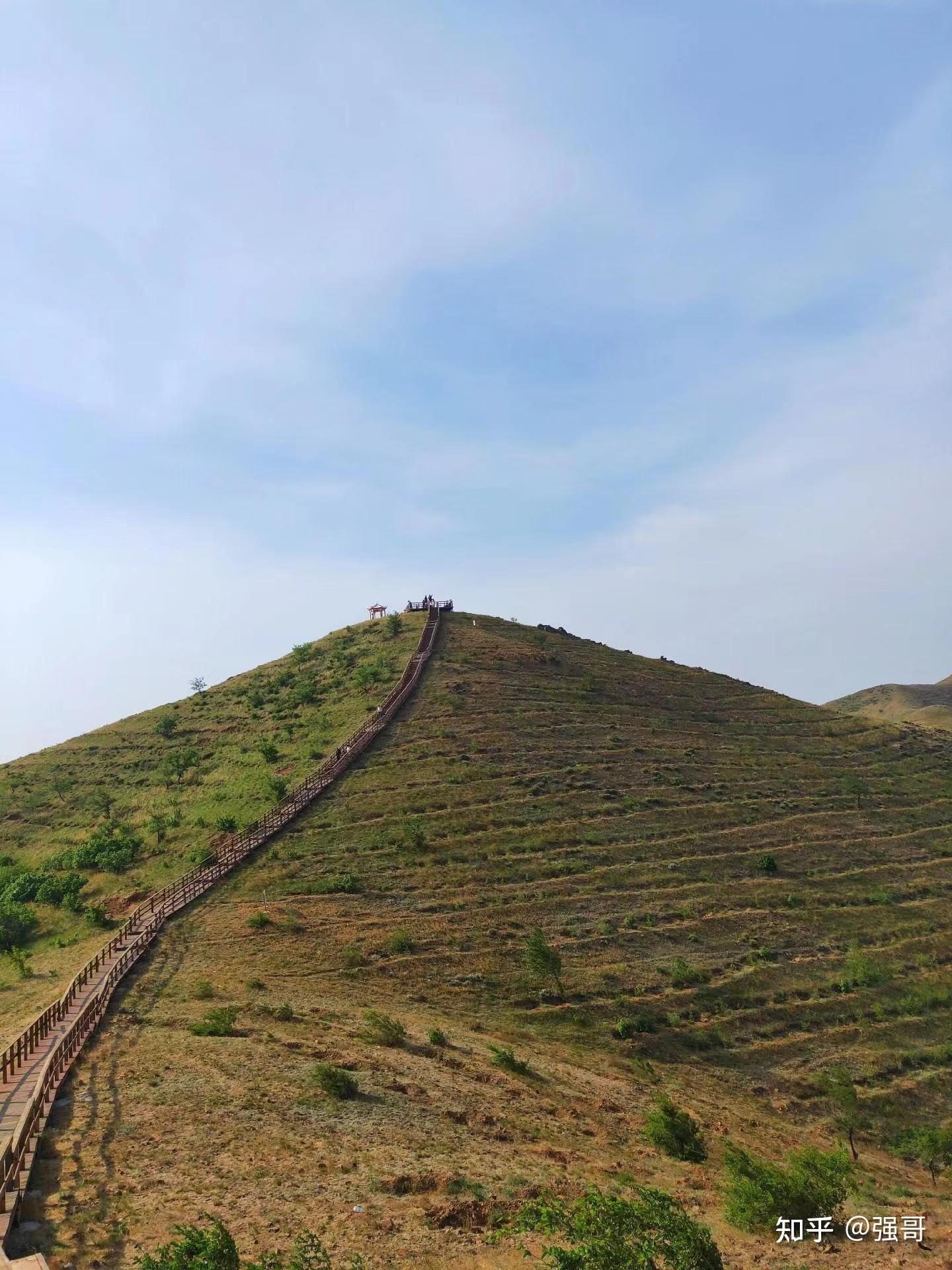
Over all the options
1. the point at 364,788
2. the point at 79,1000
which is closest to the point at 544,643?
the point at 364,788

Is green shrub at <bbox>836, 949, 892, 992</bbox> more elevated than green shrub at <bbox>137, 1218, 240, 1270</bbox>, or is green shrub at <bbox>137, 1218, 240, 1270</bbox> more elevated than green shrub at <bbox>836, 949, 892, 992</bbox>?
green shrub at <bbox>137, 1218, 240, 1270</bbox>

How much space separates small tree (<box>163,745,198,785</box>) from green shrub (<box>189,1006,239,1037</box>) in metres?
34.4

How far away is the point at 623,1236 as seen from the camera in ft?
39.7

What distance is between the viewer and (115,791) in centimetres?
5709

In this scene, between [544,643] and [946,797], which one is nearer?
[946,797]

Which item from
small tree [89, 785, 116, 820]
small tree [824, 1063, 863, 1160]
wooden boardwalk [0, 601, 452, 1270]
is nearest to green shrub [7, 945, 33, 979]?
wooden boardwalk [0, 601, 452, 1270]

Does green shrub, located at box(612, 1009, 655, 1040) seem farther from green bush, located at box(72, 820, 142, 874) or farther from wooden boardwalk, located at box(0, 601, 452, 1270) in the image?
green bush, located at box(72, 820, 142, 874)

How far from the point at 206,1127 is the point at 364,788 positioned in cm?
3024

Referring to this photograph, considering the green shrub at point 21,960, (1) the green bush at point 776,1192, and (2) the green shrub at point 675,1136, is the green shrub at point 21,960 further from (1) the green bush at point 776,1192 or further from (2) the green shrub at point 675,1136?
(1) the green bush at point 776,1192

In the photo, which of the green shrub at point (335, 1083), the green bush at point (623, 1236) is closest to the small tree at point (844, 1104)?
the green shrub at point (335, 1083)

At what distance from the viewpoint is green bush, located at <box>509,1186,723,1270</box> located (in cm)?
1155

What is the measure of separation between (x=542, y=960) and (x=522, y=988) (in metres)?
1.97

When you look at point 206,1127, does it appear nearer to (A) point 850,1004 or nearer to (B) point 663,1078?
(B) point 663,1078

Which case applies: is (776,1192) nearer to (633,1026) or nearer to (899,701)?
(633,1026)
